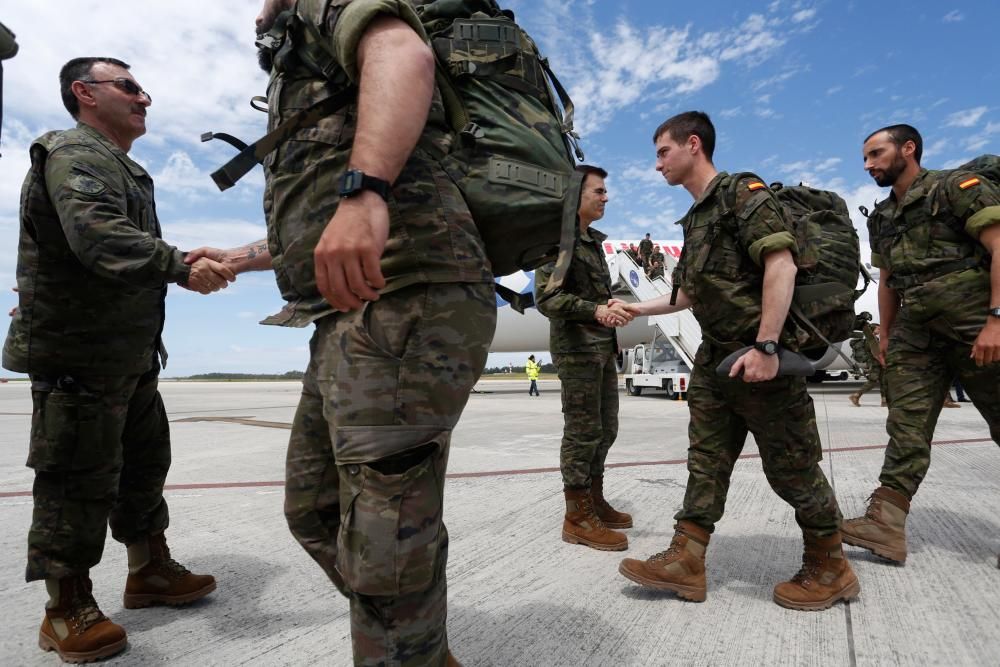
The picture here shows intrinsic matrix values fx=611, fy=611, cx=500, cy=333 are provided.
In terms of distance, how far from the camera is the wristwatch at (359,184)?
3.41 ft

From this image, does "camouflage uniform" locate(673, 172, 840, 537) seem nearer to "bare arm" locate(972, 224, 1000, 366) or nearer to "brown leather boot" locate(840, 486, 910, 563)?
"brown leather boot" locate(840, 486, 910, 563)

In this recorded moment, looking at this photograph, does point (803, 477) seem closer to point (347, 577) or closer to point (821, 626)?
point (821, 626)

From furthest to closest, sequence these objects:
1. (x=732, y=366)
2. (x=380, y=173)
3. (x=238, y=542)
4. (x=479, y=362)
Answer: (x=238, y=542), (x=732, y=366), (x=479, y=362), (x=380, y=173)

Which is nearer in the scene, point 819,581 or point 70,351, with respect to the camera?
point 70,351

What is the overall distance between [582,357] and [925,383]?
1.59 metres

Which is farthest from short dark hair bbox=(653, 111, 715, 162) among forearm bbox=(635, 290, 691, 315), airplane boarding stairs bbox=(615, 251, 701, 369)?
airplane boarding stairs bbox=(615, 251, 701, 369)

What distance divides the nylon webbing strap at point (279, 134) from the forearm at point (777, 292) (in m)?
1.55

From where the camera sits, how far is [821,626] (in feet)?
6.61

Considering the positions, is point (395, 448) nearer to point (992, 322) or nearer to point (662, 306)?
point (662, 306)

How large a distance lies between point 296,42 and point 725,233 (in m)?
1.63

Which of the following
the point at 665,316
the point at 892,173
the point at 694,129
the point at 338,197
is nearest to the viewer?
the point at 338,197

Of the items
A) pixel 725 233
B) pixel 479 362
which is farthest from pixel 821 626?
pixel 479 362

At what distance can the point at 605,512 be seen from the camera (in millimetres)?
3221

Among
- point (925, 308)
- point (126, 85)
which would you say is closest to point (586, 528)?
point (925, 308)
